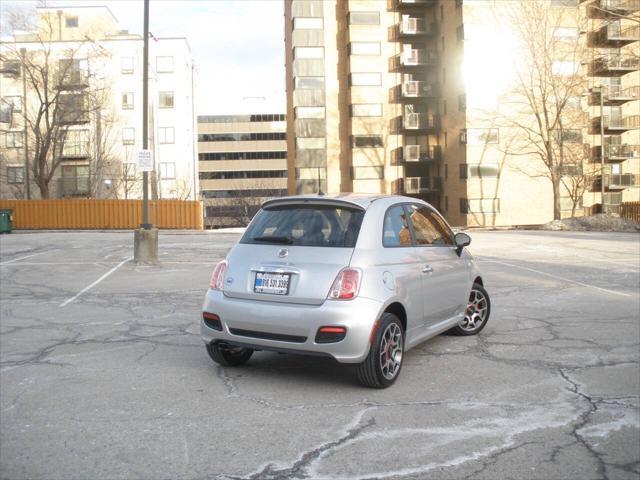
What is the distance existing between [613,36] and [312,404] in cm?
4865

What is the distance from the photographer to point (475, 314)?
25.4 feet

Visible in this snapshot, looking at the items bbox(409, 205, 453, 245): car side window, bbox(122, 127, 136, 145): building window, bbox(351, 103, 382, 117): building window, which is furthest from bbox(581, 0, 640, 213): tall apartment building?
bbox(409, 205, 453, 245): car side window

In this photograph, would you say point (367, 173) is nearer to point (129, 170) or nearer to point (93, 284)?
point (129, 170)

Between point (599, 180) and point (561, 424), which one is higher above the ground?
point (599, 180)

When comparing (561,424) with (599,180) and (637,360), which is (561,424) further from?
(599,180)

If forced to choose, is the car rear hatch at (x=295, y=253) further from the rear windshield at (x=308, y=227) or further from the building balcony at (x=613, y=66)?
the building balcony at (x=613, y=66)

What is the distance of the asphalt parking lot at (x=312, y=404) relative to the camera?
3889 mm

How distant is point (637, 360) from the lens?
21.1 ft

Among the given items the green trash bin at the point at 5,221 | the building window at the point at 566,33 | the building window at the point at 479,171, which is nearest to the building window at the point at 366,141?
the building window at the point at 479,171

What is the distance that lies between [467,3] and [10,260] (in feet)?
124

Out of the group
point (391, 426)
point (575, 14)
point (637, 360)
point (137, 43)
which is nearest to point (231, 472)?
point (391, 426)

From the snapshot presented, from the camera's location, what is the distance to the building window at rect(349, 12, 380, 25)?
171 feet

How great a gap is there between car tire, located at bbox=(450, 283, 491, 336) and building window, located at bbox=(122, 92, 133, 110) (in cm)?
6024

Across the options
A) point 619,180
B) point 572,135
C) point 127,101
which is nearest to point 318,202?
point 572,135
